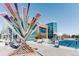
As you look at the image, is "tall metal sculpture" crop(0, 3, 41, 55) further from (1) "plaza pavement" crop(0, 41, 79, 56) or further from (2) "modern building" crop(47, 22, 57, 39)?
(2) "modern building" crop(47, 22, 57, 39)

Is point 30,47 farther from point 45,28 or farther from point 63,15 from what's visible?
point 63,15

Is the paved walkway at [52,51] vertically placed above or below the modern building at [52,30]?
below

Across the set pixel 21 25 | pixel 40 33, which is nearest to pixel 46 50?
pixel 40 33

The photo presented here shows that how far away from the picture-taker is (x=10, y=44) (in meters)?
2.30

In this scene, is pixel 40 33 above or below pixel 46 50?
above

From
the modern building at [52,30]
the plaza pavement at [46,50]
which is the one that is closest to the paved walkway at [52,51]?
the plaza pavement at [46,50]

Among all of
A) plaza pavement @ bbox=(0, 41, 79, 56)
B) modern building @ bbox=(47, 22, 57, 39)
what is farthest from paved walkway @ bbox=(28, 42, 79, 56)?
modern building @ bbox=(47, 22, 57, 39)

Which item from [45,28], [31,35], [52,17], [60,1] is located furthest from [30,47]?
[60,1]

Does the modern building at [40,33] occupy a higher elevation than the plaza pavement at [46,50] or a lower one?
higher

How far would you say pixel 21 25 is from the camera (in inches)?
91.5

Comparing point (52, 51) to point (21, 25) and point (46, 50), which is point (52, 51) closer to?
point (46, 50)

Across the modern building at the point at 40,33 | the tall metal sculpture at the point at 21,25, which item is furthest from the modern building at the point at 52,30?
the tall metal sculpture at the point at 21,25

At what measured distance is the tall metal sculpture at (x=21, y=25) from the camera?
229cm

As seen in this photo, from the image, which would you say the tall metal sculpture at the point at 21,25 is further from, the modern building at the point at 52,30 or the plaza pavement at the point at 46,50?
the modern building at the point at 52,30
